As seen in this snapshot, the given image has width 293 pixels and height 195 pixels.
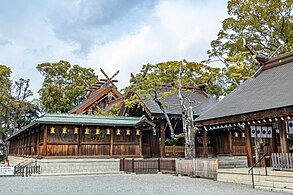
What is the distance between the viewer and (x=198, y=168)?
14.5 meters

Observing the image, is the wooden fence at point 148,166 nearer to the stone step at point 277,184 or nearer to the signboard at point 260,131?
the signboard at point 260,131

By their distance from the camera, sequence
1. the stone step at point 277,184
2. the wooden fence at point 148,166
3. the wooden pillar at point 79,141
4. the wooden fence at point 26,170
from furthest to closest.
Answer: the wooden pillar at point 79,141
the wooden fence at point 148,166
the wooden fence at point 26,170
the stone step at point 277,184

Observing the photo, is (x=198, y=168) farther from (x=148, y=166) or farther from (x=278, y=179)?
(x=278, y=179)

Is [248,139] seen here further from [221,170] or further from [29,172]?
[29,172]

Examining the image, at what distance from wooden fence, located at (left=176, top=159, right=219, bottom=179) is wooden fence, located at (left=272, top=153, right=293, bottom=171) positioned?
9.04 ft

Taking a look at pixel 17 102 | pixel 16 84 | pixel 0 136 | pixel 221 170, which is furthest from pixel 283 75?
pixel 0 136

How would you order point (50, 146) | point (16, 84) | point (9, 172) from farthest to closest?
point (16, 84) < point (50, 146) < point (9, 172)

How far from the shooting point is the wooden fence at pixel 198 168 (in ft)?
44.5

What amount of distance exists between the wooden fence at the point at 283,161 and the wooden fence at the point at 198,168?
2756 mm

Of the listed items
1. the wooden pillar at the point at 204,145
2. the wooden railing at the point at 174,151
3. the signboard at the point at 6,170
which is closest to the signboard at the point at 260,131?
the wooden pillar at the point at 204,145

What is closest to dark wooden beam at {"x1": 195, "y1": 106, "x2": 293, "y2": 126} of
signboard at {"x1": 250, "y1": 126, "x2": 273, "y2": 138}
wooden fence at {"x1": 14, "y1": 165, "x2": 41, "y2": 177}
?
signboard at {"x1": 250, "y1": 126, "x2": 273, "y2": 138}

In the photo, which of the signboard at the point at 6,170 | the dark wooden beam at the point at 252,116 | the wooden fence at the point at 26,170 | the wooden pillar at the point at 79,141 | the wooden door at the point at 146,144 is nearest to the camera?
the dark wooden beam at the point at 252,116

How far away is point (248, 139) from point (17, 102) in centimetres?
3168

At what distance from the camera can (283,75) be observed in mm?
13602
